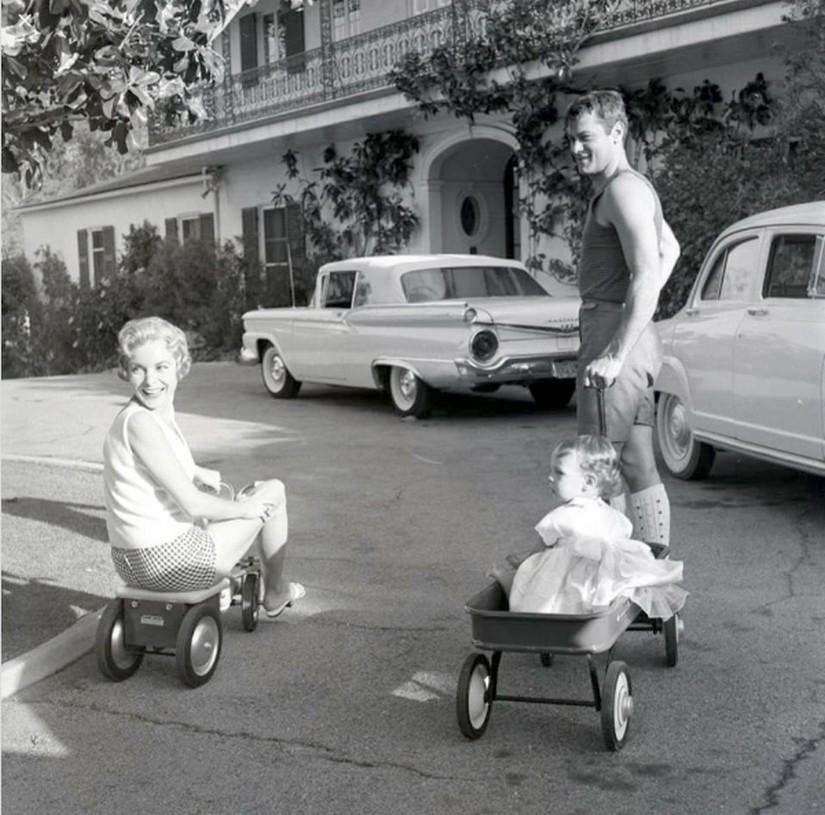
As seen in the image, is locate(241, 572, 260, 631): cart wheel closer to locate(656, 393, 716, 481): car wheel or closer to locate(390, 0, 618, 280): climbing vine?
locate(656, 393, 716, 481): car wheel

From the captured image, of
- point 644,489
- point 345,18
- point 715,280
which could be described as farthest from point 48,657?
point 345,18

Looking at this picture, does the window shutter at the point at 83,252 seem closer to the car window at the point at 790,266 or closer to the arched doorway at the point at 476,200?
the arched doorway at the point at 476,200

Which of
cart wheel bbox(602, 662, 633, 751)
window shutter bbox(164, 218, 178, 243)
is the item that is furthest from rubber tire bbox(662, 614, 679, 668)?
window shutter bbox(164, 218, 178, 243)

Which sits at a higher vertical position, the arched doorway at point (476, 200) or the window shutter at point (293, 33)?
the window shutter at point (293, 33)

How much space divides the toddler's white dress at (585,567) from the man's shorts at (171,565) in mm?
1268

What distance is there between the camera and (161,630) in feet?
16.6

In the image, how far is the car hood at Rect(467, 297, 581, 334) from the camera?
39.9 feet

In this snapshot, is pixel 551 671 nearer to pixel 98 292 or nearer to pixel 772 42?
pixel 772 42

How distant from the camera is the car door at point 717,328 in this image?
8.18m

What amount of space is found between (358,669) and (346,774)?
1069 millimetres

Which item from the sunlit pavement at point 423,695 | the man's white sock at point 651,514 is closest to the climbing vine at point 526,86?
the sunlit pavement at point 423,695

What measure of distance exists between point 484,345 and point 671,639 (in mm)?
7288

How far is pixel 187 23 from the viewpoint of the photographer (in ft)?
19.7

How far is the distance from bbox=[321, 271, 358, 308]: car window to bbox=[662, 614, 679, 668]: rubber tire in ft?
30.5
